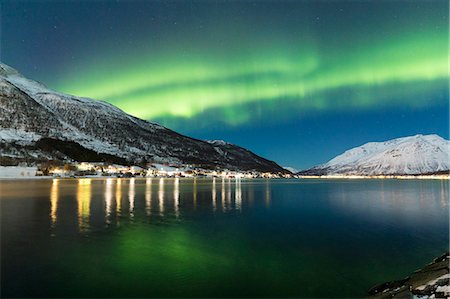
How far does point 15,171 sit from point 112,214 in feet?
593

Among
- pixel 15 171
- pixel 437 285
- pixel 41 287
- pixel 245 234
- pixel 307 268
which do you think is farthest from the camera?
pixel 15 171

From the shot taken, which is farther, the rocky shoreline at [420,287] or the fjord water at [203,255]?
the fjord water at [203,255]

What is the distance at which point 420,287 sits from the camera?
1566 cm

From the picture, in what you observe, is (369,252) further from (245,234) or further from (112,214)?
(112,214)

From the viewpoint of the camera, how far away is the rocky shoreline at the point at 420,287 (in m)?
14.8

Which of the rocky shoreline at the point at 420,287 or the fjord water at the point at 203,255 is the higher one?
the rocky shoreline at the point at 420,287

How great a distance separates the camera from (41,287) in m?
17.8

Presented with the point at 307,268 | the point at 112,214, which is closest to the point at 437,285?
the point at 307,268

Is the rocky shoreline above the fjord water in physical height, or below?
above

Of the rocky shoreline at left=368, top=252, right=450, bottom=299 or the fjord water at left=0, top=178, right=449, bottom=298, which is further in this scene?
the fjord water at left=0, top=178, right=449, bottom=298

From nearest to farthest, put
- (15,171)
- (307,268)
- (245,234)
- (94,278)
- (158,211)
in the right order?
(94,278) → (307,268) → (245,234) → (158,211) → (15,171)

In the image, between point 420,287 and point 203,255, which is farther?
point 203,255

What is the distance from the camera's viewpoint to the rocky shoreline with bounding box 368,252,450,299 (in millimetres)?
14836

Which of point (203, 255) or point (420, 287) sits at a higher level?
point (420, 287)
